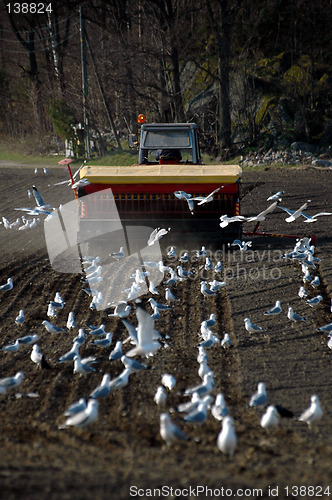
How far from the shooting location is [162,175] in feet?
30.2

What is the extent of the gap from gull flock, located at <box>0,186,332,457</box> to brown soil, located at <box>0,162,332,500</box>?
0.26 ft

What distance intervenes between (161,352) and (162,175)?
13.8 ft

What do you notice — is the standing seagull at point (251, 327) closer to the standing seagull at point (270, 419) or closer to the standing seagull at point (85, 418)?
the standing seagull at point (270, 419)

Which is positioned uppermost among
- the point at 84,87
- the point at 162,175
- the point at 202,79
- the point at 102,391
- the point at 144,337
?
the point at 84,87

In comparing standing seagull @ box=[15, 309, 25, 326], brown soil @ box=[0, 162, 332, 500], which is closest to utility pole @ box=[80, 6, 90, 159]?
brown soil @ box=[0, 162, 332, 500]

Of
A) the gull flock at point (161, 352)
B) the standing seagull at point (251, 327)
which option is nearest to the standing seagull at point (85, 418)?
the gull flock at point (161, 352)

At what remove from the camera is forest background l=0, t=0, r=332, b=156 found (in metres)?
23.0

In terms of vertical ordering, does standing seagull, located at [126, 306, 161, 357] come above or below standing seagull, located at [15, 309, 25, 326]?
above

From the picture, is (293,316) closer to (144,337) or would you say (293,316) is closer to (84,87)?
(144,337)

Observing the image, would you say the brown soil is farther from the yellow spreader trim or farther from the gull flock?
the yellow spreader trim

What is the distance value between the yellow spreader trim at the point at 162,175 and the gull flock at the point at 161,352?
446mm

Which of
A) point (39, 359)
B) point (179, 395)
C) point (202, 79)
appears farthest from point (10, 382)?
point (202, 79)

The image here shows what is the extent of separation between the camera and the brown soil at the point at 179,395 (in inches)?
139

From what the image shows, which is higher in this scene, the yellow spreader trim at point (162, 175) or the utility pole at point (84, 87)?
the utility pole at point (84, 87)
